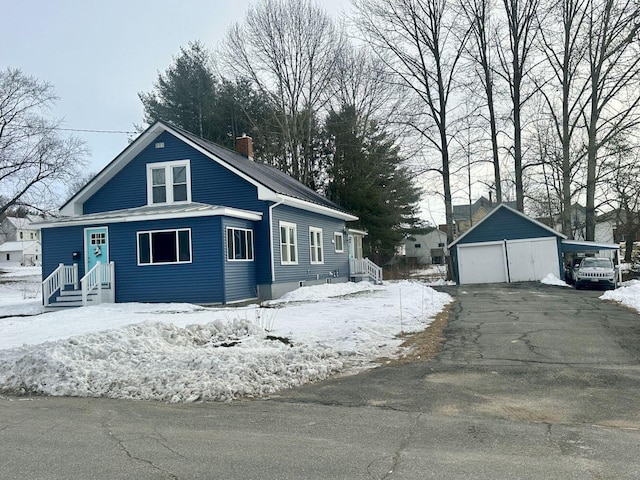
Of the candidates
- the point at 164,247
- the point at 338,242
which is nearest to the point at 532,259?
the point at 338,242

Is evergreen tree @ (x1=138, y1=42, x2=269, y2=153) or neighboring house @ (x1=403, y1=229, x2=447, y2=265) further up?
evergreen tree @ (x1=138, y1=42, x2=269, y2=153)

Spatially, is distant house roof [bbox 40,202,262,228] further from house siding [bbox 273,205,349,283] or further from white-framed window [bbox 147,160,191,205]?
house siding [bbox 273,205,349,283]

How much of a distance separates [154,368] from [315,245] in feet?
58.2

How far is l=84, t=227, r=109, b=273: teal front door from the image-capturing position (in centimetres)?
2030

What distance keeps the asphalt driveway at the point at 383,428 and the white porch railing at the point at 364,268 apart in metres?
20.4

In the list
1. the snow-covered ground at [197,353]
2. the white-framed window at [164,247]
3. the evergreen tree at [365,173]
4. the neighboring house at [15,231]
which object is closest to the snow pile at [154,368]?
the snow-covered ground at [197,353]

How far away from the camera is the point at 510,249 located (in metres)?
31.9

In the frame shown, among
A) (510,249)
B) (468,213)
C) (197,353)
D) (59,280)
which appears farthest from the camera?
(468,213)

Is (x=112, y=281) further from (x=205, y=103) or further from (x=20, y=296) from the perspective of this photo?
(x=205, y=103)

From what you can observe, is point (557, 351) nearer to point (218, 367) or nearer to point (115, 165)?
point (218, 367)

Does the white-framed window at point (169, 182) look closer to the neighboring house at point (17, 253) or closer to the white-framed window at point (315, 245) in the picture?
the white-framed window at point (315, 245)

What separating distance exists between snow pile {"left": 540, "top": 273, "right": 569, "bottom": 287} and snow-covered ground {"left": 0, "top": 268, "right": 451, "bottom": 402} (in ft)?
54.2

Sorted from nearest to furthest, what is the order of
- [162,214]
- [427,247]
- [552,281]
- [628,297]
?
[628,297], [162,214], [552,281], [427,247]

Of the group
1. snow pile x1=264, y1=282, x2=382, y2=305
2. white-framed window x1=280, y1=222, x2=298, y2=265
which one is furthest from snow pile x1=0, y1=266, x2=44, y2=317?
white-framed window x1=280, y1=222, x2=298, y2=265
